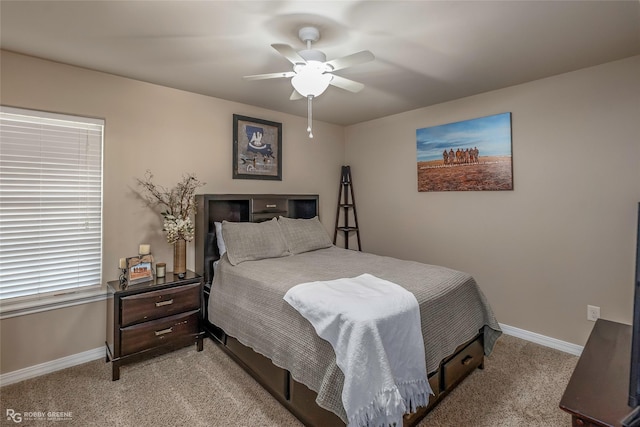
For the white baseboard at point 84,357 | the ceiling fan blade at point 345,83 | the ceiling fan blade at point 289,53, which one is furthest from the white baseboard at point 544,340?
the ceiling fan blade at point 289,53

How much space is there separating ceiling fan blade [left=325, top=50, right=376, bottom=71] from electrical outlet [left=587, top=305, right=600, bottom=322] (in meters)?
2.70

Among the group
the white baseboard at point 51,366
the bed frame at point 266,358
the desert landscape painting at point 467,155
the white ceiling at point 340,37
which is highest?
the white ceiling at point 340,37

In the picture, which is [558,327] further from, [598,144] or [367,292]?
[367,292]

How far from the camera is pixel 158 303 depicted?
2.45 m

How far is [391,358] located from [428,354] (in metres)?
0.33

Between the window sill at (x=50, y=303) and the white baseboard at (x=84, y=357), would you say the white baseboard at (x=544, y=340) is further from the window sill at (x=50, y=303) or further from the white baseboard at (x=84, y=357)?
the window sill at (x=50, y=303)

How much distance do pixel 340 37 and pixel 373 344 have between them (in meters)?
1.88

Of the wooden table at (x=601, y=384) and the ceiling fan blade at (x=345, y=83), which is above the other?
the ceiling fan blade at (x=345, y=83)

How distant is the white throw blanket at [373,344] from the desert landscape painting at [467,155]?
1.91 meters

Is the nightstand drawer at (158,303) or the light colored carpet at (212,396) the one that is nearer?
the light colored carpet at (212,396)

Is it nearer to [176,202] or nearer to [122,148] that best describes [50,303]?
[176,202]

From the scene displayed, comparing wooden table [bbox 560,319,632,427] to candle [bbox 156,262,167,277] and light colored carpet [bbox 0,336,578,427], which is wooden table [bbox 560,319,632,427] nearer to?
light colored carpet [bbox 0,336,578,427]

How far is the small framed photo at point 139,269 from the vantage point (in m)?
2.47

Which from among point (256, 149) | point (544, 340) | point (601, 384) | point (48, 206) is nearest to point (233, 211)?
point (256, 149)
